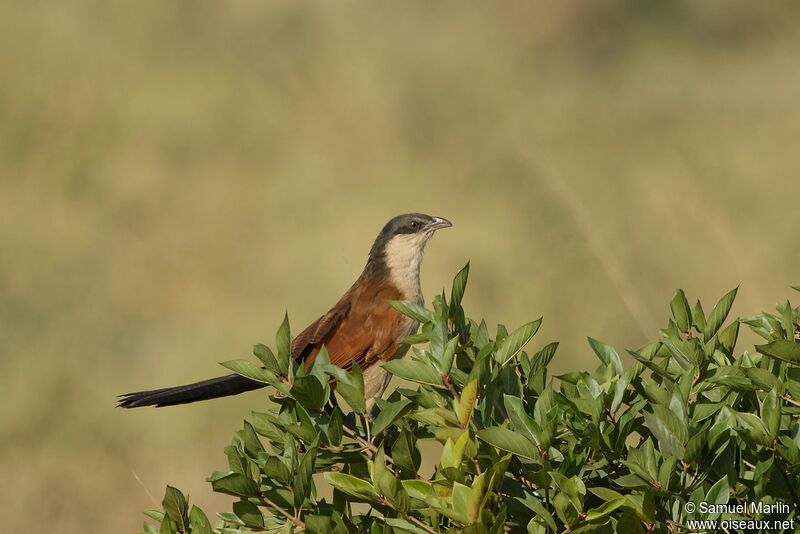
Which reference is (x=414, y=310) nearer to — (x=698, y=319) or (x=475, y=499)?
(x=475, y=499)

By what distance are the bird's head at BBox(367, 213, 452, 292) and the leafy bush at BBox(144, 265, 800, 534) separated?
196 centimetres

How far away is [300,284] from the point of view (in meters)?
6.04

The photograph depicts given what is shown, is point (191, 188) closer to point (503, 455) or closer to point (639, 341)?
point (639, 341)

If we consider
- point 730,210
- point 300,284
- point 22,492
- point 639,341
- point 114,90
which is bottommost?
point 22,492

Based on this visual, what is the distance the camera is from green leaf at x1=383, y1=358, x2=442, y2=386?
4.61ft

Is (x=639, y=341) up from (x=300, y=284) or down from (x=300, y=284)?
down

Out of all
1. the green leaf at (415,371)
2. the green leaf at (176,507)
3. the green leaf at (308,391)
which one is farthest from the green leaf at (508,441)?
the green leaf at (176,507)

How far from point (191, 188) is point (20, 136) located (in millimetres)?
1306

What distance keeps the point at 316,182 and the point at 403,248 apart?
144 inches

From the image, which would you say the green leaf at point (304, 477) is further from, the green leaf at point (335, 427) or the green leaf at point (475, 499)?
the green leaf at point (475, 499)

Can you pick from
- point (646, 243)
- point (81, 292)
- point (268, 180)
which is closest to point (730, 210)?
point (646, 243)

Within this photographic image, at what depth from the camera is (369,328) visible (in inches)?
122

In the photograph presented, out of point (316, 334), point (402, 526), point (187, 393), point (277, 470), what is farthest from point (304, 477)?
point (316, 334)

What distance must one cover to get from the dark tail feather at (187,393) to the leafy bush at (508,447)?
1.12 metres
